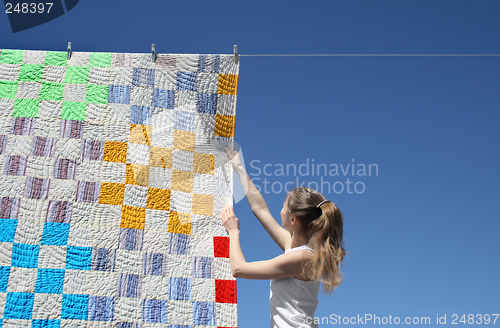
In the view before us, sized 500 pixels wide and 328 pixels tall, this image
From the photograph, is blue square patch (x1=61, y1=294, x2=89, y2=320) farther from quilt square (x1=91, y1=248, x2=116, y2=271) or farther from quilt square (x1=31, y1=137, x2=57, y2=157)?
quilt square (x1=31, y1=137, x2=57, y2=157)

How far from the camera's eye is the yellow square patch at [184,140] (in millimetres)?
1688

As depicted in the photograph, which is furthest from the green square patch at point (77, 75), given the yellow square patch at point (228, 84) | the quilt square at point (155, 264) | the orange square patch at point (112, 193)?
the quilt square at point (155, 264)

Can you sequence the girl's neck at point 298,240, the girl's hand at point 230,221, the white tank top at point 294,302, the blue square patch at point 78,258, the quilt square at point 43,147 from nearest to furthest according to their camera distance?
the white tank top at point 294,302 → the girl's neck at point 298,240 → the girl's hand at point 230,221 → the blue square patch at point 78,258 → the quilt square at point 43,147

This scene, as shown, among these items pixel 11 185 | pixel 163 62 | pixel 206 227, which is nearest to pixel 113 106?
pixel 163 62

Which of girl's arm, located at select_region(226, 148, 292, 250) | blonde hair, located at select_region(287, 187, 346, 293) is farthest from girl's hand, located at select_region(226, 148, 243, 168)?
blonde hair, located at select_region(287, 187, 346, 293)

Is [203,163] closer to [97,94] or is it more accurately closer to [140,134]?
[140,134]

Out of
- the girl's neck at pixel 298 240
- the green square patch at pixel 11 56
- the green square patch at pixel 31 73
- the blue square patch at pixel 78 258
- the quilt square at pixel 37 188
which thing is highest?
the green square patch at pixel 11 56

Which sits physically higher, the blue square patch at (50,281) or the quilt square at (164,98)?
the quilt square at (164,98)

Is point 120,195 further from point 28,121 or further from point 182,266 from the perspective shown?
point 28,121

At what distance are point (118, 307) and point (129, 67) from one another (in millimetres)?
968

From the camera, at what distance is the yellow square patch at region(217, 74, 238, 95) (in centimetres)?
176

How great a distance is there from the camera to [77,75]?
170 centimetres

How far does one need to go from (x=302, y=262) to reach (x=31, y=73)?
1.36m

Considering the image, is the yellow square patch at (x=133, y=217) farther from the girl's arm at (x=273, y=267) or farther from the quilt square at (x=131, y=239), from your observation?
the girl's arm at (x=273, y=267)
